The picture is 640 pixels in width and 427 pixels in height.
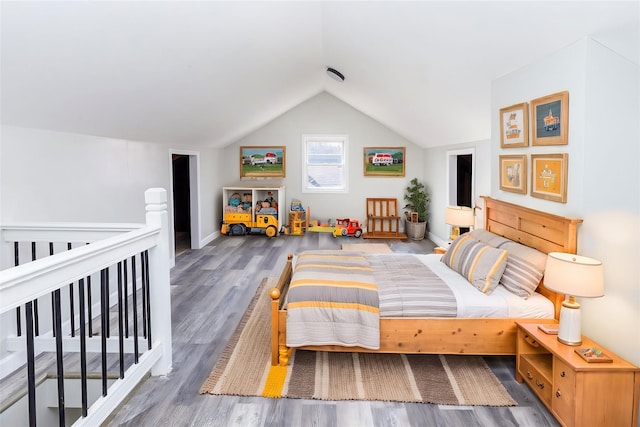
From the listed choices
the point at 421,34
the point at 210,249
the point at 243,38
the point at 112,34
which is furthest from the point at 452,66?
the point at 210,249

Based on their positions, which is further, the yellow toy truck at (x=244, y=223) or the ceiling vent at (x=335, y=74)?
the yellow toy truck at (x=244, y=223)

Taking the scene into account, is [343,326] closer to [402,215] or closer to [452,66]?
[452,66]

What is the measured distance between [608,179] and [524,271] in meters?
0.78

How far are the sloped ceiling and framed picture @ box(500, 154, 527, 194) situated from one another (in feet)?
2.35

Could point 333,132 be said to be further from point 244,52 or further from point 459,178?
point 244,52

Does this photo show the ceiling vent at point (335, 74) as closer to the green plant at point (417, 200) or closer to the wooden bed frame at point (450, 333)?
the green plant at point (417, 200)

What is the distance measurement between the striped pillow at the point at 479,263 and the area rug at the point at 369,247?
344 cm

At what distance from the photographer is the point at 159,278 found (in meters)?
2.78

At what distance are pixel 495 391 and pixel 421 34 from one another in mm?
2633

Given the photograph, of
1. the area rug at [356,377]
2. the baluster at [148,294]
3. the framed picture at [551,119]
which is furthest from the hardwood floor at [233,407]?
the framed picture at [551,119]

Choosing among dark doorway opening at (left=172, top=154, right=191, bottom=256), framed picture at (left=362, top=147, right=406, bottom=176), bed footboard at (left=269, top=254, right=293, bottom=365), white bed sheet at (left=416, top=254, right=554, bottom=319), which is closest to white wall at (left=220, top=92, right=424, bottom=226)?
framed picture at (left=362, top=147, right=406, bottom=176)

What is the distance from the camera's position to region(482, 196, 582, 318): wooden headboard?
2746 mm

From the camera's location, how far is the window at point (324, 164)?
8930 millimetres

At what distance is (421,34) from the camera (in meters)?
3.46
